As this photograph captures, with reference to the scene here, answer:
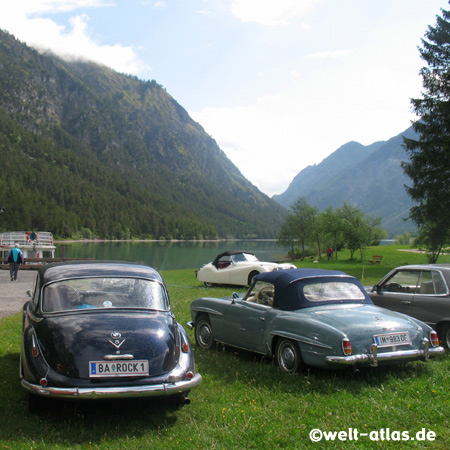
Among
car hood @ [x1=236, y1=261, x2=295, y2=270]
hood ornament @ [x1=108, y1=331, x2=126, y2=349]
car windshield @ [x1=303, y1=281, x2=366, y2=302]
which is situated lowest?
car hood @ [x1=236, y1=261, x2=295, y2=270]

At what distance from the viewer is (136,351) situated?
5.40 meters

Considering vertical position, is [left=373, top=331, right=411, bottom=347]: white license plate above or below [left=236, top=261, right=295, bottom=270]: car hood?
above

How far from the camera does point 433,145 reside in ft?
95.4

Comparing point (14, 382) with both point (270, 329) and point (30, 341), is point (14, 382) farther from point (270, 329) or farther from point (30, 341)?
point (270, 329)

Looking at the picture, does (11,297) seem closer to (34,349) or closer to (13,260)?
(13,260)

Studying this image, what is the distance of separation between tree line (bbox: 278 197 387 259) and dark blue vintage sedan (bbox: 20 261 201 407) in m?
41.3

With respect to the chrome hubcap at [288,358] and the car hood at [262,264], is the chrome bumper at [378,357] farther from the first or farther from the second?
the car hood at [262,264]

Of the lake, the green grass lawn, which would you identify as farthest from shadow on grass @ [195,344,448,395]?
the lake

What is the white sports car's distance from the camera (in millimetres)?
20734

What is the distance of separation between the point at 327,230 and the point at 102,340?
→ 177 feet

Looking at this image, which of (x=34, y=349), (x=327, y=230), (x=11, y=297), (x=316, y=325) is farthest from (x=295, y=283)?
(x=327, y=230)

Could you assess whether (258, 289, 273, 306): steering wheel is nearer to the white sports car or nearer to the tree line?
the white sports car

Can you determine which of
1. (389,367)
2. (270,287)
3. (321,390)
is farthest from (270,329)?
(389,367)

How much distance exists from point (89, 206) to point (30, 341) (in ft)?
588
